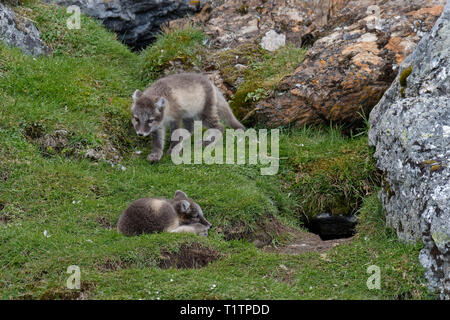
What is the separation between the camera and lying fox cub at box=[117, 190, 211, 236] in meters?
6.83

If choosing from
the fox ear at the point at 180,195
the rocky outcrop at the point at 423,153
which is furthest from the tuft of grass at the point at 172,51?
the rocky outcrop at the point at 423,153

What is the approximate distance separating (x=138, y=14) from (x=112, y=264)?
716 centimetres

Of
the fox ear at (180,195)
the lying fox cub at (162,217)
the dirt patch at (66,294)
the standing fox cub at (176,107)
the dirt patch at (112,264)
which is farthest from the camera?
the standing fox cub at (176,107)

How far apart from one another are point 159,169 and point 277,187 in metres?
1.70

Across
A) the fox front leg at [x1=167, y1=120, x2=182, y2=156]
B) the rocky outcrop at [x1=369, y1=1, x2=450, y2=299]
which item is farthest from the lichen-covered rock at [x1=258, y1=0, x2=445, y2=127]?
the rocky outcrop at [x1=369, y1=1, x2=450, y2=299]

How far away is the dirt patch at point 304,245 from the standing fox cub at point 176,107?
8.00 ft

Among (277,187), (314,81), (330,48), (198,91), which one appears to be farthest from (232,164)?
(330,48)

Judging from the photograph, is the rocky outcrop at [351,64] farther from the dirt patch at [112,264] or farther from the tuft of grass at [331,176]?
the dirt patch at [112,264]

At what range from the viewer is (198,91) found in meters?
9.45

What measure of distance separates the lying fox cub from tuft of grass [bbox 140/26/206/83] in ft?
13.1

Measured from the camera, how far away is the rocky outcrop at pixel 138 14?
11.9m

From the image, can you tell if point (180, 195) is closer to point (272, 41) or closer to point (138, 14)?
point (272, 41)

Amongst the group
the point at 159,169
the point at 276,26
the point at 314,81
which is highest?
the point at 276,26

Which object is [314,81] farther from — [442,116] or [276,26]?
[442,116]
